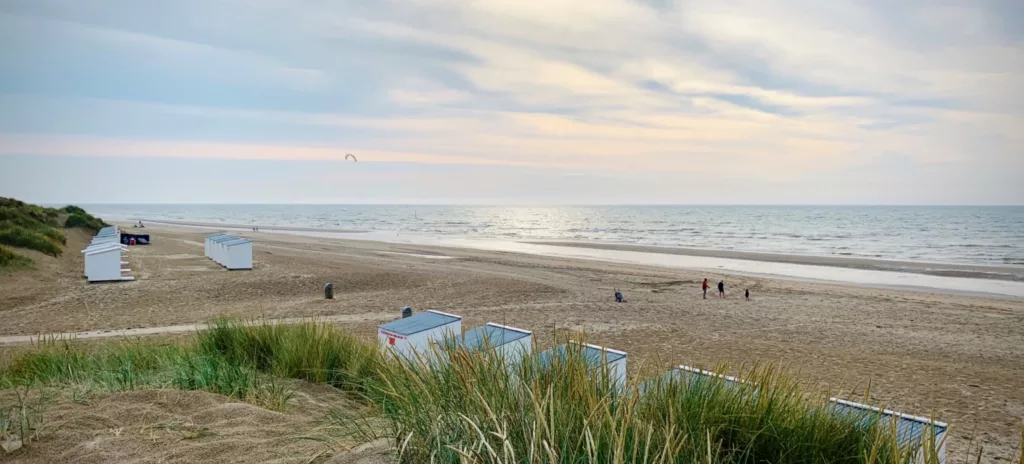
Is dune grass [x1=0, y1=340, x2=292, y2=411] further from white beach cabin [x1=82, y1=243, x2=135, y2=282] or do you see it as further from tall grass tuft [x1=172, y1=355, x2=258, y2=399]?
white beach cabin [x1=82, y1=243, x2=135, y2=282]

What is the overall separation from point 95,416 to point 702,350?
33.2 ft

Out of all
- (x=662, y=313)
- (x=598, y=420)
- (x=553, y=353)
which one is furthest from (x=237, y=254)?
(x=598, y=420)

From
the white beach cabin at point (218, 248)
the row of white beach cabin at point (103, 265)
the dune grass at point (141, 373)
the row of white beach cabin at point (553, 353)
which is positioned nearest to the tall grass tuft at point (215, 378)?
the dune grass at point (141, 373)

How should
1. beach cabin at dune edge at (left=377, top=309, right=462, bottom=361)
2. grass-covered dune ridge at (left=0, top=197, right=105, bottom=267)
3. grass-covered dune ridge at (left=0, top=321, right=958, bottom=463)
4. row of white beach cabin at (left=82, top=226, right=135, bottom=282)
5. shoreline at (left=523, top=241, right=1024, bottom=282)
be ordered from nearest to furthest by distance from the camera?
grass-covered dune ridge at (left=0, top=321, right=958, bottom=463) → beach cabin at dune edge at (left=377, top=309, right=462, bottom=361) → row of white beach cabin at (left=82, top=226, right=135, bottom=282) → grass-covered dune ridge at (left=0, top=197, right=105, bottom=267) → shoreline at (left=523, top=241, right=1024, bottom=282)

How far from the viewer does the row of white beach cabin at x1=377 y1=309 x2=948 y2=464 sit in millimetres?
3125

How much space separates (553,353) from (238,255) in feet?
72.2

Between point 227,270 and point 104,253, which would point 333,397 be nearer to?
point 104,253

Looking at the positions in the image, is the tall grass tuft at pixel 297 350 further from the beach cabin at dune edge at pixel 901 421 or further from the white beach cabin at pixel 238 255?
the white beach cabin at pixel 238 255

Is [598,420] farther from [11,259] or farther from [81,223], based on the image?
[81,223]

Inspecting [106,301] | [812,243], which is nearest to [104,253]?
[106,301]

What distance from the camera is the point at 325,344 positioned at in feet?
20.0

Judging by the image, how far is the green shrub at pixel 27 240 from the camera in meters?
20.9

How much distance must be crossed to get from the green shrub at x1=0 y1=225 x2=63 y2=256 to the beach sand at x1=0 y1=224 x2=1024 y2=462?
95cm

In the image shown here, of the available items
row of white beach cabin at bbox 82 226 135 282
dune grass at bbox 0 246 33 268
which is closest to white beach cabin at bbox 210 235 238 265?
row of white beach cabin at bbox 82 226 135 282
